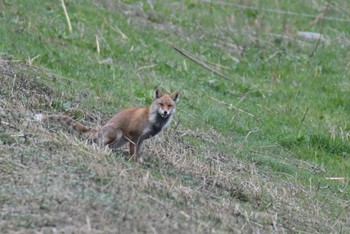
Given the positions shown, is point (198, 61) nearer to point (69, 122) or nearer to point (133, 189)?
point (69, 122)

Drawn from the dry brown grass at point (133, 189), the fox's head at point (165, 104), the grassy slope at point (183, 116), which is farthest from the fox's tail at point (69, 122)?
the fox's head at point (165, 104)

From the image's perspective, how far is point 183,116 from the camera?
1346 centimetres

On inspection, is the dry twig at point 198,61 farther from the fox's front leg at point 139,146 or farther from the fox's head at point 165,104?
the fox's front leg at point 139,146

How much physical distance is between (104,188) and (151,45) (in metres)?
9.37

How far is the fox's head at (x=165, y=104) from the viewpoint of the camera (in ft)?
33.6

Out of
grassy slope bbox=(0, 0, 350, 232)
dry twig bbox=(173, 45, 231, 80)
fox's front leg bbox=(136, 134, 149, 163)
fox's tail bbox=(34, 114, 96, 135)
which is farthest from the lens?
dry twig bbox=(173, 45, 231, 80)

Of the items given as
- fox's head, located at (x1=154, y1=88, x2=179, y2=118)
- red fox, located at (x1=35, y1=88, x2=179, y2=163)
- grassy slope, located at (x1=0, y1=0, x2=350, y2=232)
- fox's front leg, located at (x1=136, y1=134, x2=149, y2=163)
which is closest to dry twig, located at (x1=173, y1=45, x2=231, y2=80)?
grassy slope, located at (x1=0, y1=0, x2=350, y2=232)

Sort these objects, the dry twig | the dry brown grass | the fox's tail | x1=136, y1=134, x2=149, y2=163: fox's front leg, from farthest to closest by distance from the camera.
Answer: the dry twig < the fox's tail < x1=136, y1=134, x2=149, y2=163: fox's front leg < the dry brown grass

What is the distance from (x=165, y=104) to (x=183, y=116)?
3.09 m

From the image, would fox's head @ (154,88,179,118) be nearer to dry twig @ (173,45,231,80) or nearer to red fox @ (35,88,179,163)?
red fox @ (35,88,179,163)

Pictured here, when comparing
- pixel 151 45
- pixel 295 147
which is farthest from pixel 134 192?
pixel 151 45

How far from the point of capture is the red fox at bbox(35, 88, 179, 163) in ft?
33.7

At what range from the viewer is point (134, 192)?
8.40 m

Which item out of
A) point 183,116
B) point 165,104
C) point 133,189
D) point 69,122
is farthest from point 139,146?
point 183,116
